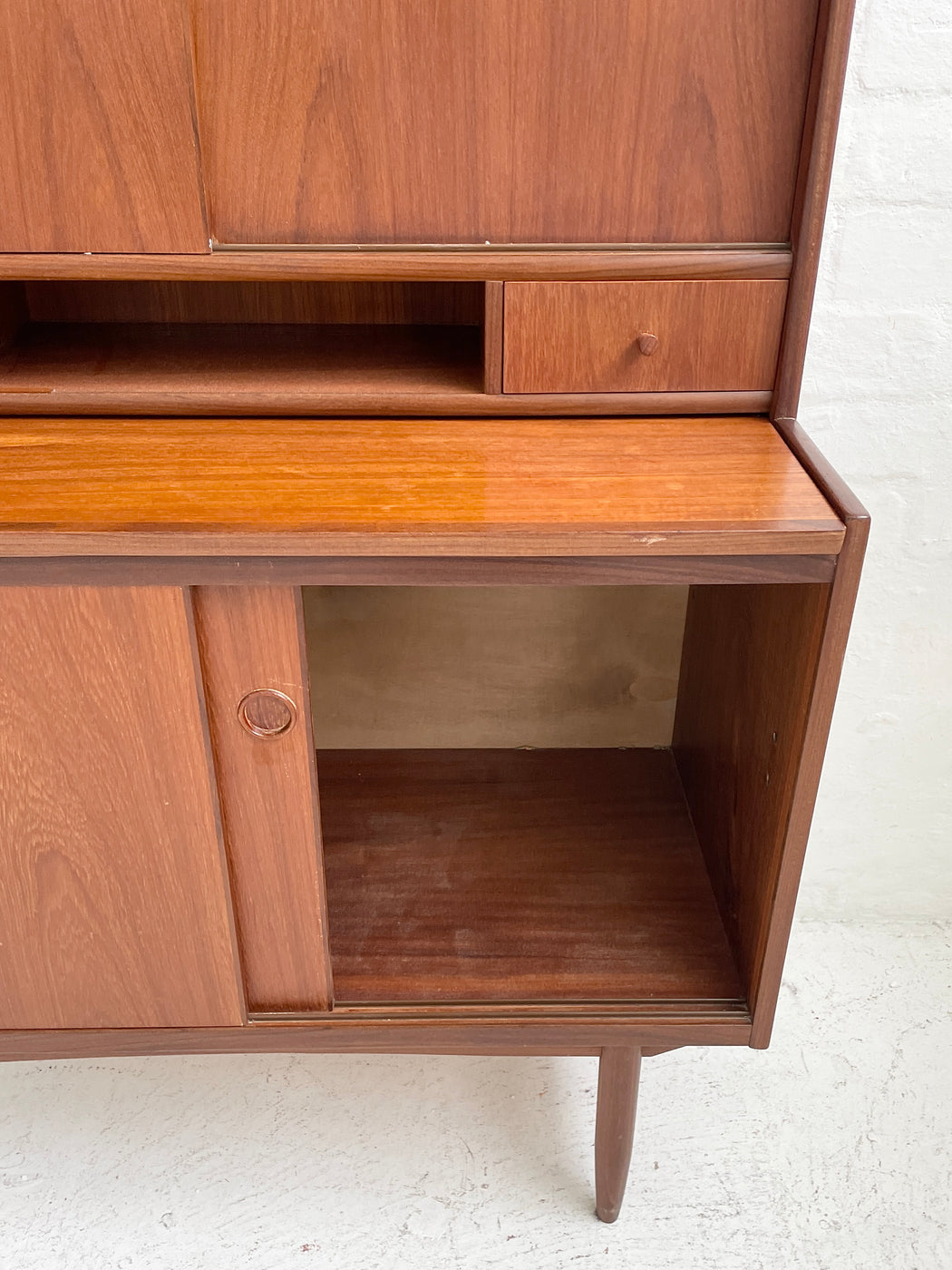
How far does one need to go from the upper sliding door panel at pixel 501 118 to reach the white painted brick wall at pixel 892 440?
31 cm

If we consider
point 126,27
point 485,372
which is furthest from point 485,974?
point 126,27

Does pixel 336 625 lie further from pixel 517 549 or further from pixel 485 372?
pixel 517 549

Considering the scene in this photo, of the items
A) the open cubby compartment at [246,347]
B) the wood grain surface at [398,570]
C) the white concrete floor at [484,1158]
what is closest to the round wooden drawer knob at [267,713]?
the wood grain surface at [398,570]

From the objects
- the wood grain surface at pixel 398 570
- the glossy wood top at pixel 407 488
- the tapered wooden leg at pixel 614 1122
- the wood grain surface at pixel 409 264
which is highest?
the wood grain surface at pixel 409 264

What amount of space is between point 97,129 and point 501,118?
1.06 feet

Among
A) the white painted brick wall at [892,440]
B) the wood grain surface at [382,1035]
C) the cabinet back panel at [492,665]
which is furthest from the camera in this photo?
the cabinet back panel at [492,665]

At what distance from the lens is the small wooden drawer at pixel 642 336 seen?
952 millimetres

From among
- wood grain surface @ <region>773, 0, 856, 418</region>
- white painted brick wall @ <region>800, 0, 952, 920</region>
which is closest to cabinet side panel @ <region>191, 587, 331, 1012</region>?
wood grain surface @ <region>773, 0, 856, 418</region>

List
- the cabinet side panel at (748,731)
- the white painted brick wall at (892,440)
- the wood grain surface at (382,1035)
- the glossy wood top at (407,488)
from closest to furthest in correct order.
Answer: the glossy wood top at (407,488), the cabinet side panel at (748,731), the wood grain surface at (382,1035), the white painted brick wall at (892,440)

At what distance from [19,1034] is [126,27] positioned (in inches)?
33.6

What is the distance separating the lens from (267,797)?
0.91 m

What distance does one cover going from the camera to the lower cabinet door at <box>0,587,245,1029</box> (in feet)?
2.70

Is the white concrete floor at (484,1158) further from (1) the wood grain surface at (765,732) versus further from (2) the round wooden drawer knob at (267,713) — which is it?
(2) the round wooden drawer knob at (267,713)

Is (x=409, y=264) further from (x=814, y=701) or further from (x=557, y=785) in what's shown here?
(x=557, y=785)
